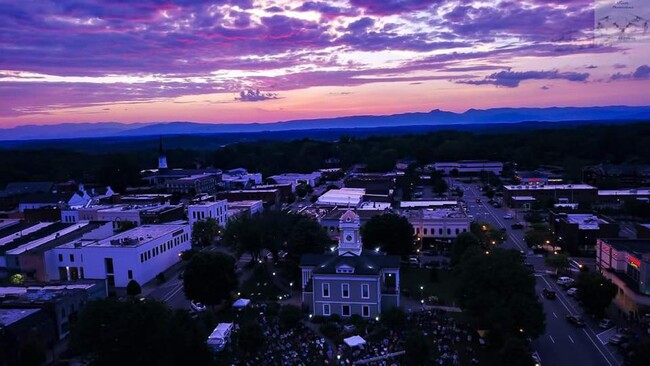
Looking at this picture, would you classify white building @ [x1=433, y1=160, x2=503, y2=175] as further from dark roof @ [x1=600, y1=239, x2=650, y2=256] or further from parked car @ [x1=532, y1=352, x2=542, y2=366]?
parked car @ [x1=532, y1=352, x2=542, y2=366]

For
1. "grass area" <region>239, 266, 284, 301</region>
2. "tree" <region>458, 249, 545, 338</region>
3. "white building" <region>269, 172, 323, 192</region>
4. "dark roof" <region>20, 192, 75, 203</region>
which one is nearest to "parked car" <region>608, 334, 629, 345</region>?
"tree" <region>458, 249, 545, 338</region>

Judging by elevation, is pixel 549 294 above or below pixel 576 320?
below

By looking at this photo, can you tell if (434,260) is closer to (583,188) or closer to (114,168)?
(583,188)

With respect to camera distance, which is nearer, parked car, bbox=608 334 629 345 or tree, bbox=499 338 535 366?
tree, bbox=499 338 535 366

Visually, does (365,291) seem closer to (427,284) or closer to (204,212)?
(427,284)

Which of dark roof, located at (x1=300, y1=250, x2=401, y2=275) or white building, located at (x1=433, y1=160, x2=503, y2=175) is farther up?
dark roof, located at (x1=300, y1=250, x2=401, y2=275)

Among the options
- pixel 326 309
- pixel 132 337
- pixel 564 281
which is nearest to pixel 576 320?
pixel 564 281
